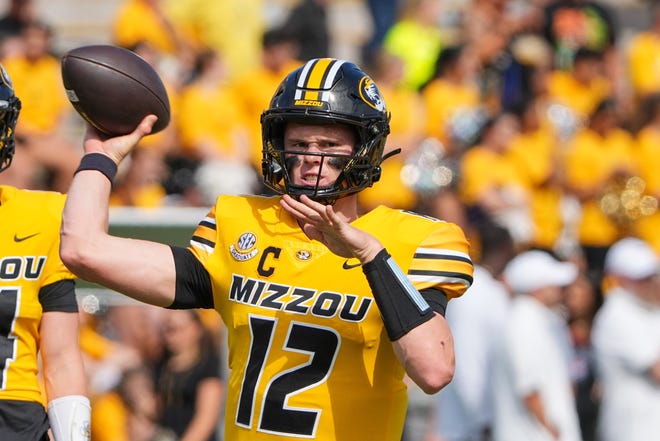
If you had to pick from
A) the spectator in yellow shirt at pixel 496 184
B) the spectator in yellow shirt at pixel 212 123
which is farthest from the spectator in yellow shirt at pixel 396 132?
the spectator in yellow shirt at pixel 212 123

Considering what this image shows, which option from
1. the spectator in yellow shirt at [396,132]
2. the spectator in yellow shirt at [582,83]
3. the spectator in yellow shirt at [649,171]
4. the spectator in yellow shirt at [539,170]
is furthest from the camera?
the spectator in yellow shirt at [582,83]

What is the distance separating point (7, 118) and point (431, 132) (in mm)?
7742

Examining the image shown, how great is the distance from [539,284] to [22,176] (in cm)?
307

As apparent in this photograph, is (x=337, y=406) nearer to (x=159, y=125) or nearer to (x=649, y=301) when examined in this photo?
(x=159, y=125)

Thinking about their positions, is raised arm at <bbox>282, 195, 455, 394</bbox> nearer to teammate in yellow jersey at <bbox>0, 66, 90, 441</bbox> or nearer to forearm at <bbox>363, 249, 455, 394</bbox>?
forearm at <bbox>363, 249, 455, 394</bbox>

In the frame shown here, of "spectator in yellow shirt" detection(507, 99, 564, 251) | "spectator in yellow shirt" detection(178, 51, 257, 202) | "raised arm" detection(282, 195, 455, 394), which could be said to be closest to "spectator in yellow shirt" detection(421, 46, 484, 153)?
"spectator in yellow shirt" detection(507, 99, 564, 251)

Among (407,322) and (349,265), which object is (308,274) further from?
(407,322)

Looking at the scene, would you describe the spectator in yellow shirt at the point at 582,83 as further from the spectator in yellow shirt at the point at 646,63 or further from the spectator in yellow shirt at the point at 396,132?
the spectator in yellow shirt at the point at 396,132

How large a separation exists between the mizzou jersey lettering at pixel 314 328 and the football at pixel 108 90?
51 centimetres

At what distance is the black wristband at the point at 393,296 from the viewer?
3.99m

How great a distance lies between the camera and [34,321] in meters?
4.57

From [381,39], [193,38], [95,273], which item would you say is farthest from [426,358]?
[381,39]

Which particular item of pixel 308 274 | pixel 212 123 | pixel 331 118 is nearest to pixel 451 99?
pixel 212 123

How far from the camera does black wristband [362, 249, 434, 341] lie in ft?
13.1
